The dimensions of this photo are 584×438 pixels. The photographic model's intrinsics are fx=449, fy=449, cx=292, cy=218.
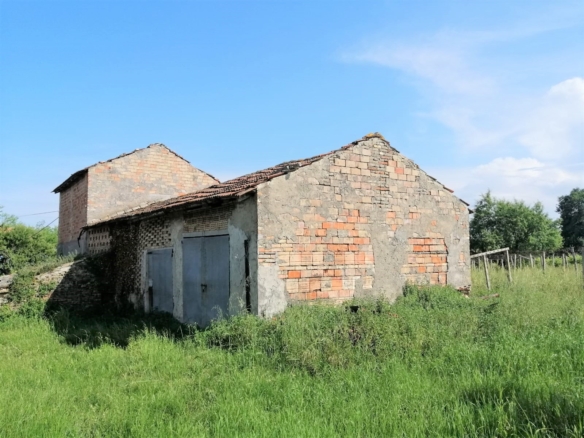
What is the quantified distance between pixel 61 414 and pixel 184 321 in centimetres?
551

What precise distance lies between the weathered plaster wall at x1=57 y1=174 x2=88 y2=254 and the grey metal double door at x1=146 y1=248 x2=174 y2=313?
6.24 metres

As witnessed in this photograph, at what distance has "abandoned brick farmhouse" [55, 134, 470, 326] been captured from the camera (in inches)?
342

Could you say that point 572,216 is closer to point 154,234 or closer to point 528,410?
point 154,234

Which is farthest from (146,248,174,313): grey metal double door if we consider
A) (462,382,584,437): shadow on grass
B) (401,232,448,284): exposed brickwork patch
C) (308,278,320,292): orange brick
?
(462,382,584,437): shadow on grass

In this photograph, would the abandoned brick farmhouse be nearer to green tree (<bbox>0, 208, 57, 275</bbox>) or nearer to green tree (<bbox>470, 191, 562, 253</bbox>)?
green tree (<bbox>0, 208, 57, 275</bbox>)

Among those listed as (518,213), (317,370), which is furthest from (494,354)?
(518,213)

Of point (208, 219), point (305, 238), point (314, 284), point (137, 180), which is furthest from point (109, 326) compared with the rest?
point (137, 180)

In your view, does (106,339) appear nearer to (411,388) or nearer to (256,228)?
(256,228)

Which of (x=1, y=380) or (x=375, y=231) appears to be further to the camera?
(x=375, y=231)

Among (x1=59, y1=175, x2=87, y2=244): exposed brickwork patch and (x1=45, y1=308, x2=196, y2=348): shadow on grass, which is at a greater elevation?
(x1=59, y1=175, x2=87, y2=244): exposed brickwork patch

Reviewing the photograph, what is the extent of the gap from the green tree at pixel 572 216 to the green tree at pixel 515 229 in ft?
26.5

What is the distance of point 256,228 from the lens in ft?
27.8

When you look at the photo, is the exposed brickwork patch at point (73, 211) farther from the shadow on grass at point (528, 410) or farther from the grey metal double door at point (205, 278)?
the shadow on grass at point (528, 410)

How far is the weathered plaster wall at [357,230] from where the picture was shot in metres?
8.68
